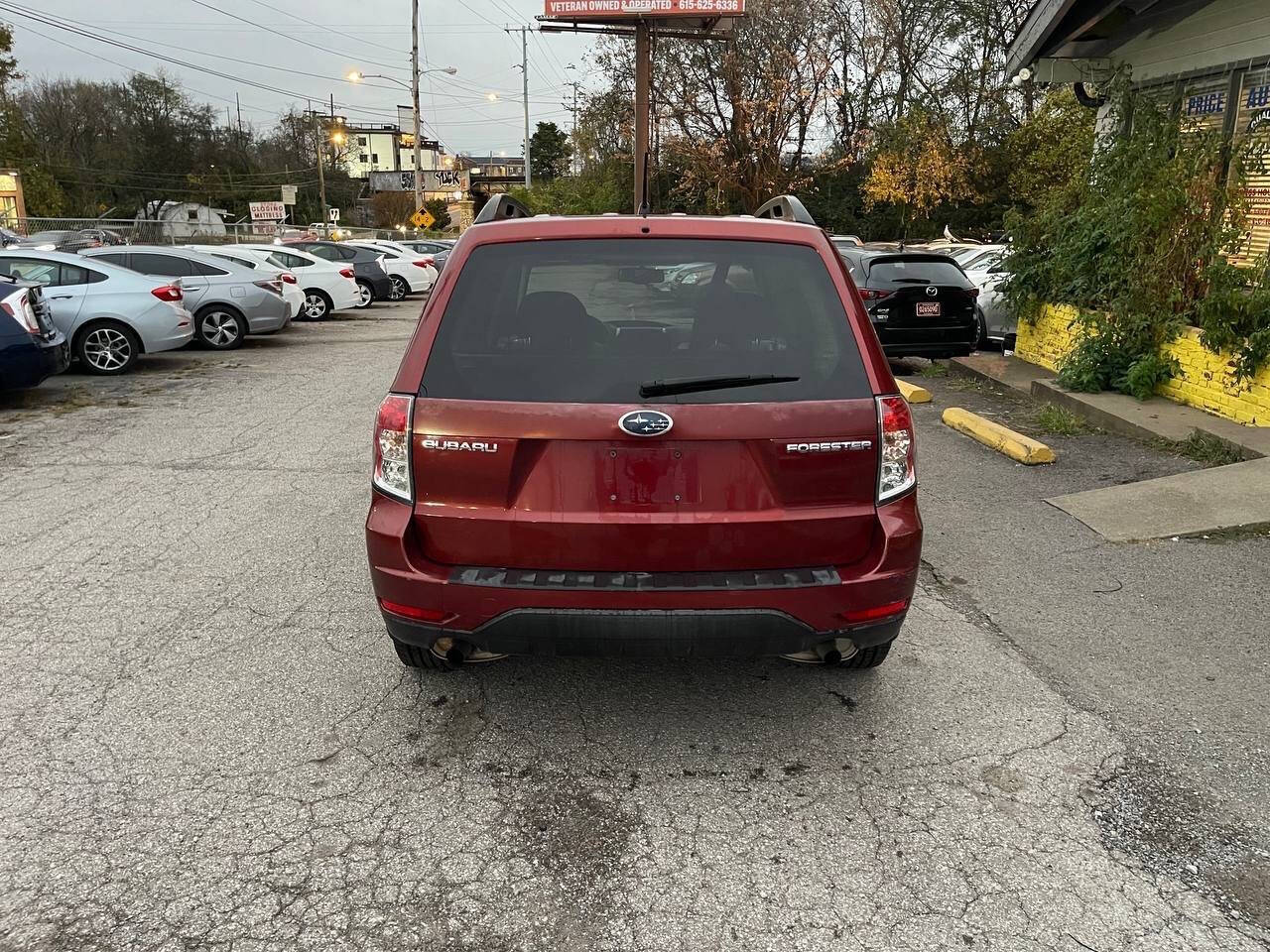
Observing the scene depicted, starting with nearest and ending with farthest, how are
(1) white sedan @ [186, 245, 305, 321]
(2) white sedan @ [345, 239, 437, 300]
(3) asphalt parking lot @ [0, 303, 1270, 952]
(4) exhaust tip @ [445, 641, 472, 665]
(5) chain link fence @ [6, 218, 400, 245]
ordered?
(3) asphalt parking lot @ [0, 303, 1270, 952]
(4) exhaust tip @ [445, 641, 472, 665]
(1) white sedan @ [186, 245, 305, 321]
(2) white sedan @ [345, 239, 437, 300]
(5) chain link fence @ [6, 218, 400, 245]

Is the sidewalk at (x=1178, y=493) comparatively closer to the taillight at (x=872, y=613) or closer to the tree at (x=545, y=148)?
the taillight at (x=872, y=613)

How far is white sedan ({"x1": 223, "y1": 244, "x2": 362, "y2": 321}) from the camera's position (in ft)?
65.0

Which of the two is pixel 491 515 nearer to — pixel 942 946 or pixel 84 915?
pixel 84 915

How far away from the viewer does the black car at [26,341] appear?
30.0 feet

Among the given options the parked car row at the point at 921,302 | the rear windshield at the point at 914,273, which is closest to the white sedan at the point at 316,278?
the parked car row at the point at 921,302

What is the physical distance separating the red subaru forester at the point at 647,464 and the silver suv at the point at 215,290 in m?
12.8

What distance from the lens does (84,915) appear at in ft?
8.23

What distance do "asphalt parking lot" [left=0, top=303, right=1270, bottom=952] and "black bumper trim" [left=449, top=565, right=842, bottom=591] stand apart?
27.1 inches

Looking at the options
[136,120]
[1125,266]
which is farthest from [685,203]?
[136,120]

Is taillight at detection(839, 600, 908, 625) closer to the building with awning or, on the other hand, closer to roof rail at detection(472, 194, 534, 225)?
roof rail at detection(472, 194, 534, 225)

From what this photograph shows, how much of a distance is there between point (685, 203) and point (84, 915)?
42.2 metres

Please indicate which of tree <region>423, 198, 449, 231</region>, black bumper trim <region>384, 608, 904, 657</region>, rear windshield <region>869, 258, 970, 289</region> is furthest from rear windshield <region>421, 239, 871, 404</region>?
tree <region>423, 198, 449, 231</region>

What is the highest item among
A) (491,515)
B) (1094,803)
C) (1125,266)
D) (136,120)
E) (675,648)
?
(136,120)

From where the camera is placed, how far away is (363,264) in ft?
79.8
